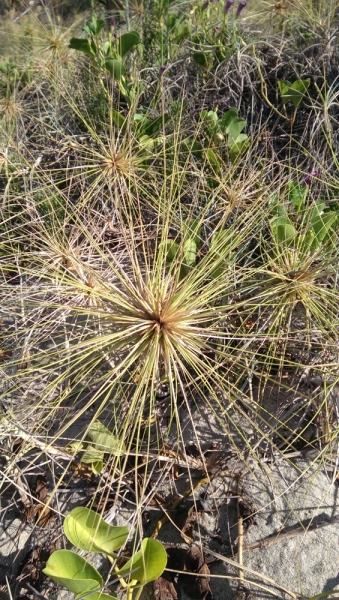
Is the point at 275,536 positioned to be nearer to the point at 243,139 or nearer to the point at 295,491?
the point at 295,491

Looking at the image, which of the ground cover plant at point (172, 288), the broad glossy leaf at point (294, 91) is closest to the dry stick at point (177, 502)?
the ground cover plant at point (172, 288)

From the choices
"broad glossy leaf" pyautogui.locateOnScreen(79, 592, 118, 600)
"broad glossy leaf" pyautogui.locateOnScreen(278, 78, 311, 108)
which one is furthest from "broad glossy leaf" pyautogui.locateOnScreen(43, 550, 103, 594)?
"broad glossy leaf" pyautogui.locateOnScreen(278, 78, 311, 108)

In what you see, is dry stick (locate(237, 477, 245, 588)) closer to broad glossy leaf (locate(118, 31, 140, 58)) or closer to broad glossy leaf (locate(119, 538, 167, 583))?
broad glossy leaf (locate(119, 538, 167, 583))

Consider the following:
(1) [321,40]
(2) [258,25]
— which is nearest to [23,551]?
(1) [321,40]

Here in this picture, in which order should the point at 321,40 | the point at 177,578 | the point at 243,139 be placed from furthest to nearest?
1. the point at 321,40
2. the point at 243,139
3. the point at 177,578

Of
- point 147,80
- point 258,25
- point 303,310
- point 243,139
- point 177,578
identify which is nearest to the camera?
point 177,578

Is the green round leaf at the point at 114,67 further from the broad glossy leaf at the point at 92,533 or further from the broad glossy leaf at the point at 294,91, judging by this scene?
the broad glossy leaf at the point at 92,533
